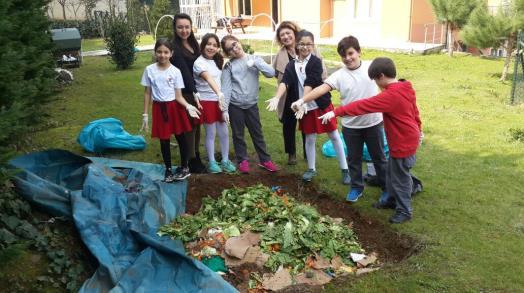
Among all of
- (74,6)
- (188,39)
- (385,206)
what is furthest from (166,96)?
(74,6)

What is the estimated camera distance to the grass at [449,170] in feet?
11.3

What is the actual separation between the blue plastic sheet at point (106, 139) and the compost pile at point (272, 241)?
2152 mm

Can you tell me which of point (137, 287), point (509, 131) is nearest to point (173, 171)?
point (137, 287)

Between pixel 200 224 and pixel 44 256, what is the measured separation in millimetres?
1230

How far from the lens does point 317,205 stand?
475 cm

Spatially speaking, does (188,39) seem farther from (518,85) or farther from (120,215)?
(518,85)

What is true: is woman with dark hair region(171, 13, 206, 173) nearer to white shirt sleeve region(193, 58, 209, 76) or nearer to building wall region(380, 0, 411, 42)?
white shirt sleeve region(193, 58, 209, 76)

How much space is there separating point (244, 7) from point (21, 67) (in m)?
22.4

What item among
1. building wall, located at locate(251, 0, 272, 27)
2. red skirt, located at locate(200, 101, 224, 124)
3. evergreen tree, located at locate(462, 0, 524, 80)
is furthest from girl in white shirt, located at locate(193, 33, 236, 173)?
building wall, located at locate(251, 0, 272, 27)

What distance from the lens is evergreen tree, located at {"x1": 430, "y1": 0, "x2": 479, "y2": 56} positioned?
1438cm

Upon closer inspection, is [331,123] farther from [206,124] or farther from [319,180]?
[206,124]

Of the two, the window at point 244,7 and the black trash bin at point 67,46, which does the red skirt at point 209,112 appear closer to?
the black trash bin at point 67,46

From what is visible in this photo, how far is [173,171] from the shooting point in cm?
529

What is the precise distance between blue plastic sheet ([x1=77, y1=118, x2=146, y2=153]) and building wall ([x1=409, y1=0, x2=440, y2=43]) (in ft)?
43.5
